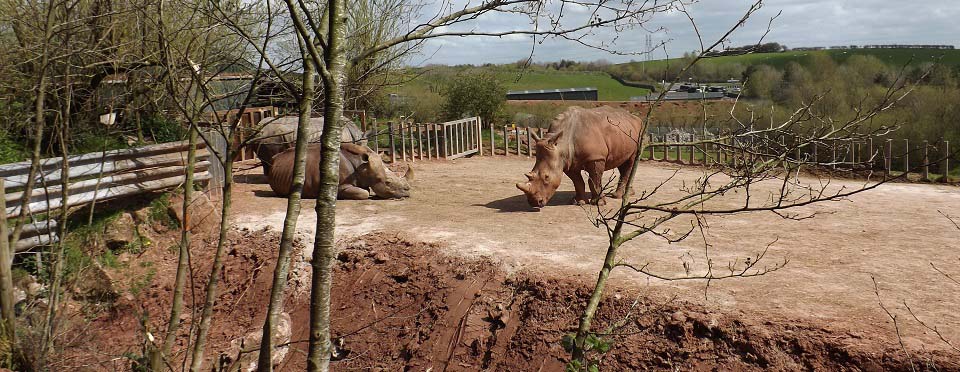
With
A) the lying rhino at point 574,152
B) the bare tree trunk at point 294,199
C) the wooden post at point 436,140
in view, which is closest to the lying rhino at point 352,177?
the lying rhino at point 574,152

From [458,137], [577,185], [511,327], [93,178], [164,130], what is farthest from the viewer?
[458,137]

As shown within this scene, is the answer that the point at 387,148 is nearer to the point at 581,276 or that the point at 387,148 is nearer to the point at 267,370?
the point at 581,276

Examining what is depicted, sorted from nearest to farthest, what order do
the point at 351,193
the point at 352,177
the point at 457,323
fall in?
1. the point at 457,323
2. the point at 351,193
3. the point at 352,177

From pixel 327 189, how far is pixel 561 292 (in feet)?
17.8

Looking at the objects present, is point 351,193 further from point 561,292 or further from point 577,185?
point 561,292

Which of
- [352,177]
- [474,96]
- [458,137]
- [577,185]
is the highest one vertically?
[474,96]

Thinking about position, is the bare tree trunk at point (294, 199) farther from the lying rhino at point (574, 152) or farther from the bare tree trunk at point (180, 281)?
the lying rhino at point (574, 152)

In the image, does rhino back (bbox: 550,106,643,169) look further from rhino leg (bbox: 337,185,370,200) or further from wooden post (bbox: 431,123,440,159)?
wooden post (bbox: 431,123,440,159)

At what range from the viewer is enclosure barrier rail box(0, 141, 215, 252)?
1012cm

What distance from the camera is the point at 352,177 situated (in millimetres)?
14297

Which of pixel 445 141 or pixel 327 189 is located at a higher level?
pixel 327 189

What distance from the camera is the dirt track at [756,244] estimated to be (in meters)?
7.70

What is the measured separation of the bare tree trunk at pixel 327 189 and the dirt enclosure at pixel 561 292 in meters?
0.90

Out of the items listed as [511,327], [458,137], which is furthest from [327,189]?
[458,137]
